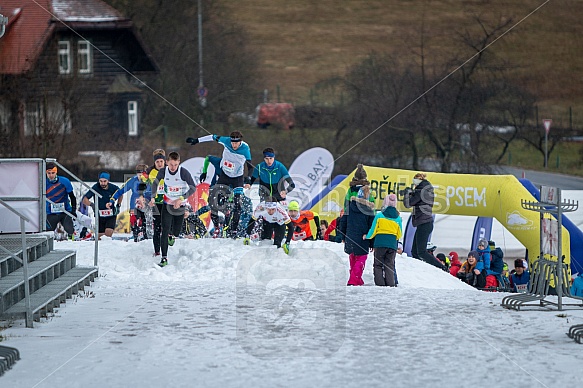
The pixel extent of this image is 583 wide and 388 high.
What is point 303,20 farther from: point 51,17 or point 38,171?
point 38,171

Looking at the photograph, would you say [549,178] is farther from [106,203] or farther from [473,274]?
[106,203]

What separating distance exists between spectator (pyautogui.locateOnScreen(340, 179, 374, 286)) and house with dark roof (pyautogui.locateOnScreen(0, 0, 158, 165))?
1937 centimetres

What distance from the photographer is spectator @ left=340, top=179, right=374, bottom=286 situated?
13.4 meters

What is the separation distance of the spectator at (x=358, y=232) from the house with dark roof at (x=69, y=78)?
19.4m

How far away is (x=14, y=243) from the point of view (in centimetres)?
1056

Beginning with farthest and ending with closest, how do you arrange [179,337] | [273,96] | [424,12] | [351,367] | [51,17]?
[424,12] < [273,96] < [51,17] < [179,337] < [351,367]

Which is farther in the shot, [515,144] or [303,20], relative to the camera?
[303,20]

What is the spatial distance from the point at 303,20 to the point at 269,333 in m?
74.1

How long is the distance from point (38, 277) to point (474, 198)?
A: 11.1m

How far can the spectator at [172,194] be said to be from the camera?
43.9 feet

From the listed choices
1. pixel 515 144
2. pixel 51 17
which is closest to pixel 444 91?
pixel 515 144

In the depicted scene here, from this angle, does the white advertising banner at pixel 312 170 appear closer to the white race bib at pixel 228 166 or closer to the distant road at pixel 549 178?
the white race bib at pixel 228 166

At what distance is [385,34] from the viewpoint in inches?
2879

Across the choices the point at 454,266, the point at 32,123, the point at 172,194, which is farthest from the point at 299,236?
the point at 32,123
